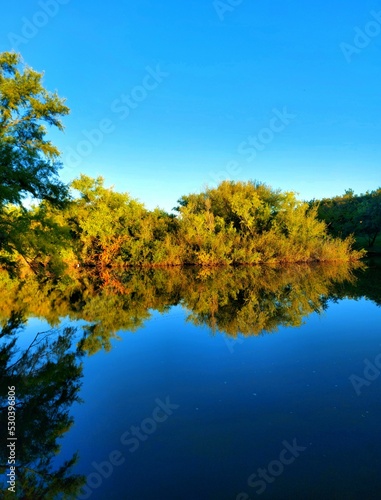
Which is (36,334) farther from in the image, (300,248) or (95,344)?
(300,248)

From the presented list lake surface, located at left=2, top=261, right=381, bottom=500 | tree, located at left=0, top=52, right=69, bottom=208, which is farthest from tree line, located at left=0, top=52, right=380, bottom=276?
lake surface, located at left=2, top=261, right=381, bottom=500

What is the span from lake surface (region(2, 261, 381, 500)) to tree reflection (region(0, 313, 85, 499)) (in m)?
0.05

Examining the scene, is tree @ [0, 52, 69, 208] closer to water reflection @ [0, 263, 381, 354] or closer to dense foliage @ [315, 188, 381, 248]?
water reflection @ [0, 263, 381, 354]

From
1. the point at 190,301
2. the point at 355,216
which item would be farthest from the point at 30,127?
the point at 355,216

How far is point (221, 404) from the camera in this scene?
5.57m

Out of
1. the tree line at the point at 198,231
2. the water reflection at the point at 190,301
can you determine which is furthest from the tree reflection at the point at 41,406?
the tree line at the point at 198,231

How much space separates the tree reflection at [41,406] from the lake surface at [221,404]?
5 cm

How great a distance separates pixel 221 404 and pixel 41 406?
3125 millimetres

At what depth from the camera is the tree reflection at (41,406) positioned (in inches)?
154

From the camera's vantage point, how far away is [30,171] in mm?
16906

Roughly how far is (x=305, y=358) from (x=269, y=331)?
2352mm

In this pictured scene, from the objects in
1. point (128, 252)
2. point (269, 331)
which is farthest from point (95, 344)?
point (128, 252)

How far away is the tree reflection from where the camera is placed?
390 cm

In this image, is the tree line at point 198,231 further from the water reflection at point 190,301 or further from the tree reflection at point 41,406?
the tree reflection at point 41,406
